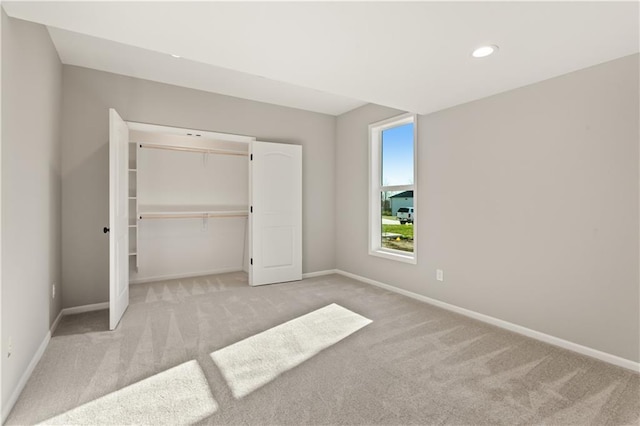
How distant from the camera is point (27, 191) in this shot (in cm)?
216

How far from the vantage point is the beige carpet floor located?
1.76m

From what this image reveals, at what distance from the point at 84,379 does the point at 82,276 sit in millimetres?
1792

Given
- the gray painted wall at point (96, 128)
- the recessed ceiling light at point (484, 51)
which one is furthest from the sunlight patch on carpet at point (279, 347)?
the recessed ceiling light at point (484, 51)

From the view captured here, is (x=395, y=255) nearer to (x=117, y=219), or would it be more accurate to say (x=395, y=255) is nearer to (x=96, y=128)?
(x=117, y=219)

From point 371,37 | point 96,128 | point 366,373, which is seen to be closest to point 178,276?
point 96,128

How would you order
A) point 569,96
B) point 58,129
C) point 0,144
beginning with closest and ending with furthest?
point 0,144 → point 569,96 → point 58,129

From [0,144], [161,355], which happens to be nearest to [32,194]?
→ [0,144]

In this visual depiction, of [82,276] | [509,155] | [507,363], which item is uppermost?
[509,155]

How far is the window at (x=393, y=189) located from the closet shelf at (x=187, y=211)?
2.19m

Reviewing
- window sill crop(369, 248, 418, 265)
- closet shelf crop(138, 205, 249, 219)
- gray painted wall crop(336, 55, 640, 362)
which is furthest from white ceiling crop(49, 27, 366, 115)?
window sill crop(369, 248, 418, 265)

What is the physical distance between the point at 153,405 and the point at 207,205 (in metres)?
3.67

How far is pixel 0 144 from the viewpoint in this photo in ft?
5.54

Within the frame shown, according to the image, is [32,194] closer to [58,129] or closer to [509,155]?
[58,129]

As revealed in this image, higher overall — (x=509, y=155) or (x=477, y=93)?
(x=477, y=93)
